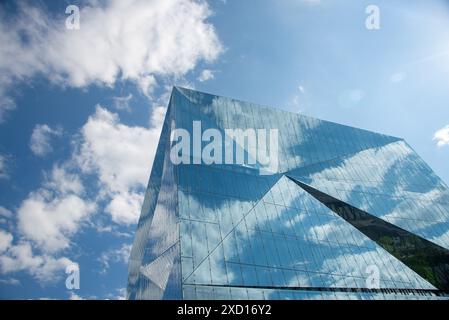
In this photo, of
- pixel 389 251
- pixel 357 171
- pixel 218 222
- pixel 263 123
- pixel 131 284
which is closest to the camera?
pixel 218 222

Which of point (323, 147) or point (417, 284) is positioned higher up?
point (323, 147)

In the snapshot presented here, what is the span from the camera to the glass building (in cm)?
1966

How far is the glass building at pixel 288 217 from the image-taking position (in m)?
19.7

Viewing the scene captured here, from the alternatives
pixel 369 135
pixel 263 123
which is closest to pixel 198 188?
pixel 263 123

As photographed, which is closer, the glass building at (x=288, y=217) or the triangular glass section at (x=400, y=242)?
the glass building at (x=288, y=217)

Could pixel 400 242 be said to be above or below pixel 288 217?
below

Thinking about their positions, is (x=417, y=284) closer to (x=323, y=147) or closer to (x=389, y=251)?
(x=389, y=251)

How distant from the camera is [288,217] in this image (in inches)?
952

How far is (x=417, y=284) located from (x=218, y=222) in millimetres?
15742

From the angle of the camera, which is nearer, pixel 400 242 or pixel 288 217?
pixel 288 217

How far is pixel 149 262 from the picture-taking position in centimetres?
2800

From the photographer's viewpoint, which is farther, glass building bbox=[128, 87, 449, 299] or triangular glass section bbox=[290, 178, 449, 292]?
triangular glass section bbox=[290, 178, 449, 292]
